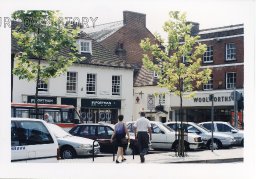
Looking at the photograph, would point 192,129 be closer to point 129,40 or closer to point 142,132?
point 142,132

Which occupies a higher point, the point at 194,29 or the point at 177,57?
the point at 194,29

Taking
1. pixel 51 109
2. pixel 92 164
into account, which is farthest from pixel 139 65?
pixel 92 164

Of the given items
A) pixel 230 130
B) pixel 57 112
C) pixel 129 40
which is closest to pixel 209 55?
pixel 129 40

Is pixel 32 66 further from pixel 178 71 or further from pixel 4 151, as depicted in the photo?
pixel 4 151

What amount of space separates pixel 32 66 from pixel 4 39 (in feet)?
16.7

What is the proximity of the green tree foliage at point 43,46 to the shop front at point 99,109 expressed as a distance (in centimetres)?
401

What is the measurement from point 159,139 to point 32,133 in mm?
8781

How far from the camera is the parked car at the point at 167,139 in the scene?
18000mm

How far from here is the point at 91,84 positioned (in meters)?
23.7

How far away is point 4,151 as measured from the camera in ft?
39.2

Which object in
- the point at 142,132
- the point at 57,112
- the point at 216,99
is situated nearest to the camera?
the point at 142,132

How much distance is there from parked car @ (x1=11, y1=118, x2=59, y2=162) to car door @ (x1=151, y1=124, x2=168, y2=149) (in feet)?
27.4

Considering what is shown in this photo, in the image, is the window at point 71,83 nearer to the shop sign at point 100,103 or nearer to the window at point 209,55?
the shop sign at point 100,103

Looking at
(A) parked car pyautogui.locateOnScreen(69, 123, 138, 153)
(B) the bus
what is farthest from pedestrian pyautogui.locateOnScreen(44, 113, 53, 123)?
(A) parked car pyautogui.locateOnScreen(69, 123, 138, 153)
